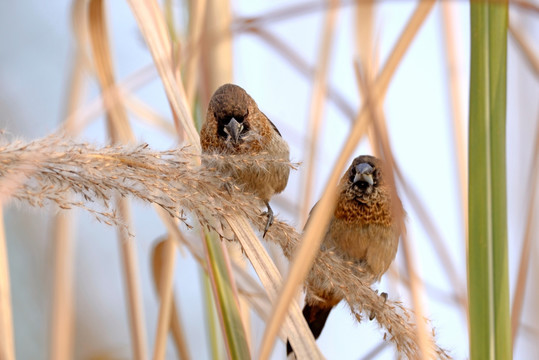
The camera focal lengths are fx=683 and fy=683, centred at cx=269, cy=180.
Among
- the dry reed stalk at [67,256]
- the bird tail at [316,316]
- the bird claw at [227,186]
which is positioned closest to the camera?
the bird claw at [227,186]

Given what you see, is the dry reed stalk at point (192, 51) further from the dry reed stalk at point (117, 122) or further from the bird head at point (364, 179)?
the bird head at point (364, 179)

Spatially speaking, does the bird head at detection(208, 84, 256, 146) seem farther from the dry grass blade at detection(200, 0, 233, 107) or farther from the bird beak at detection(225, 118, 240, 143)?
the dry grass blade at detection(200, 0, 233, 107)

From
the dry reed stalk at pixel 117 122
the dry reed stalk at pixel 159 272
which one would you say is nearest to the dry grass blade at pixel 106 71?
the dry reed stalk at pixel 117 122

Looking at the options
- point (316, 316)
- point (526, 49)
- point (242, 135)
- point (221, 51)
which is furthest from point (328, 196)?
point (316, 316)

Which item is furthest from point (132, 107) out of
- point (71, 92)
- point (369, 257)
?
point (369, 257)

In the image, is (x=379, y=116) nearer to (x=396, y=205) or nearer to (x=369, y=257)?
(x=396, y=205)

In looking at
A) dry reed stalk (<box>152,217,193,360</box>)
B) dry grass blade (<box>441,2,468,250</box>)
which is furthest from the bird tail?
dry grass blade (<box>441,2,468,250</box>)
